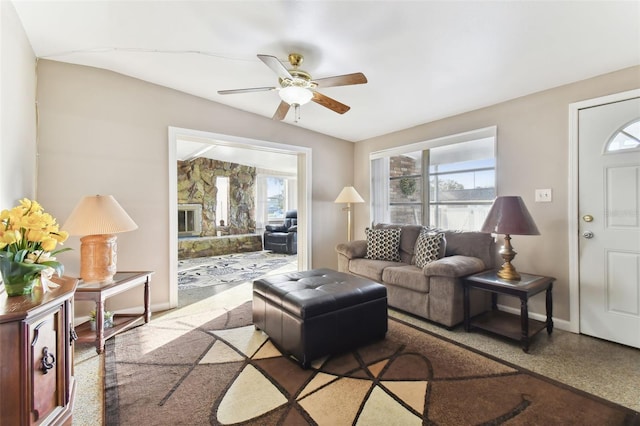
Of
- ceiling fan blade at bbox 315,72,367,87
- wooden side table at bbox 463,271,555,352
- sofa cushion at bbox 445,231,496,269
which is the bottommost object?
wooden side table at bbox 463,271,555,352

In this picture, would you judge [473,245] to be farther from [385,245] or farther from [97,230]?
[97,230]

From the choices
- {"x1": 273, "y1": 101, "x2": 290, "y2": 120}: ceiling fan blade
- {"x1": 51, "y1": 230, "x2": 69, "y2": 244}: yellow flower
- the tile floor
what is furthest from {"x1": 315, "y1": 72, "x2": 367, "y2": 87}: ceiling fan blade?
the tile floor

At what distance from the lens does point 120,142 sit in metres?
2.98

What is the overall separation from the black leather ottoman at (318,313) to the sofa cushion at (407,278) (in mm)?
596

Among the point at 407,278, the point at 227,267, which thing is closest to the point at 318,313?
the point at 407,278

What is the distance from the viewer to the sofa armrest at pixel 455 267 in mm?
2604

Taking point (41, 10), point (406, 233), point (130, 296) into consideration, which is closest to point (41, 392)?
point (130, 296)

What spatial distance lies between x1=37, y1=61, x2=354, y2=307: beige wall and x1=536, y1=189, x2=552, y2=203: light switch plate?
137 inches

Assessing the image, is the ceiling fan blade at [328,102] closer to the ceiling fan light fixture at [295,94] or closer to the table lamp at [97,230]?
the ceiling fan light fixture at [295,94]

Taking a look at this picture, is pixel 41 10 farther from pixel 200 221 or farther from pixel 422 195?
pixel 200 221

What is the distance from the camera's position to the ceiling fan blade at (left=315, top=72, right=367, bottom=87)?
80.5 inches

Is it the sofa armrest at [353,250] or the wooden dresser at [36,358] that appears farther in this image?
the sofa armrest at [353,250]

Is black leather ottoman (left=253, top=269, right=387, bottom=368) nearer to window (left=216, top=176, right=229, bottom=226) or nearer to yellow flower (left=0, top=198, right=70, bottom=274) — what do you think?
yellow flower (left=0, top=198, right=70, bottom=274)

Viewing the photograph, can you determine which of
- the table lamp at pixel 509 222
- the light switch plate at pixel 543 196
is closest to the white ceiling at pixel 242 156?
the table lamp at pixel 509 222
